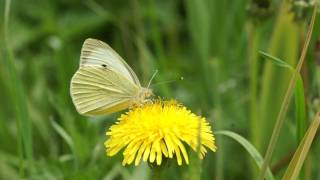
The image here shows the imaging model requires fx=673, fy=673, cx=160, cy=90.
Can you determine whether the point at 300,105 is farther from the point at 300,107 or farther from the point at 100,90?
the point at 100,90

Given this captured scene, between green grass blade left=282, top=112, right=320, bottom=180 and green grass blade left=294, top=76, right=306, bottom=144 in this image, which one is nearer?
green grass blade left=282, top=112, right=320, bottom=180

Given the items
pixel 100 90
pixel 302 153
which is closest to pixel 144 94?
pixel 100 90

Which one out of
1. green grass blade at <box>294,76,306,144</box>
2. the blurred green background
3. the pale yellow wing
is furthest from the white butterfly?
green grass blade at <box>294,76,306,144</box>

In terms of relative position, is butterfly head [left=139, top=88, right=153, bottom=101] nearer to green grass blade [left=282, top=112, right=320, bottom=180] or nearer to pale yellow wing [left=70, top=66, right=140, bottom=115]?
Answer: pale yellow wing [left=70, top=66, right=140, bottom=115]

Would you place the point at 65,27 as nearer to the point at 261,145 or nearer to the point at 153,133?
the point at 261,145

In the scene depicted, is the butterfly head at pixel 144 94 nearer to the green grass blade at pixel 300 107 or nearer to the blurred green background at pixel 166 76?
the blurred green background at pixel 166 76

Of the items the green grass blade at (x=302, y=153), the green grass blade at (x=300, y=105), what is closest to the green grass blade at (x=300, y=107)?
the green grass blade at (x=300, y=105)

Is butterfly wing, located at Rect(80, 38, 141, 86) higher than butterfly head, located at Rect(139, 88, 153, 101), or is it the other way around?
butterfly wing, located at Rect(80, 38, 141, 86)

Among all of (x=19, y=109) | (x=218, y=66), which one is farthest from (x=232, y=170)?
(x=19, y=109)
